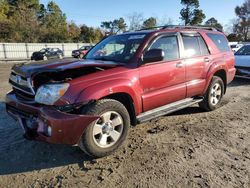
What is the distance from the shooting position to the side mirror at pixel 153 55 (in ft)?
14.1

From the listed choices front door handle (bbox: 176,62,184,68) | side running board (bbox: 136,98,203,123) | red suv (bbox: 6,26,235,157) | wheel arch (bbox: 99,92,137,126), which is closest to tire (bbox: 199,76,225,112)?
red suv (bbox: 6,26,235,157)

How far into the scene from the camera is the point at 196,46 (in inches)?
219

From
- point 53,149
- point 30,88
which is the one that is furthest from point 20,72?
point 53,149

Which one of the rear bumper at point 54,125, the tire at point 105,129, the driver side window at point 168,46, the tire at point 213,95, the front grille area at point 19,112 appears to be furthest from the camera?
the tire at point 213,95

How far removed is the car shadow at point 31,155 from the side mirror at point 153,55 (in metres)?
1.80

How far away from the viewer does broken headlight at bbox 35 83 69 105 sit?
11.4 feet

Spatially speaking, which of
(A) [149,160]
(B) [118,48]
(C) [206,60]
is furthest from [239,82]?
(A) [149,160]

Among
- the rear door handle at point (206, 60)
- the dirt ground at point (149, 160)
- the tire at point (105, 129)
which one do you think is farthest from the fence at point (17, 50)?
the tire at point (105, 129)

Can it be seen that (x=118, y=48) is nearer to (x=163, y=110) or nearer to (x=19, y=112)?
(x=163, y=110)

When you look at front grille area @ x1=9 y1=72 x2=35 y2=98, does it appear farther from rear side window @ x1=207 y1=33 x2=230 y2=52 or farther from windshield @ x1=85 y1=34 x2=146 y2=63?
rear side window @ x1=207 y1=33 x2=230 y2=52

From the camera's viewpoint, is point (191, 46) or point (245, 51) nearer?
point (191, 46)

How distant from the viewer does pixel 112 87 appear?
150 inches

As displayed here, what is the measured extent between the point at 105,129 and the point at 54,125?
807 millimetres

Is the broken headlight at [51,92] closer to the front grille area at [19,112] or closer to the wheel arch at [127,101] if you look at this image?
the front grille area at [19,112]
